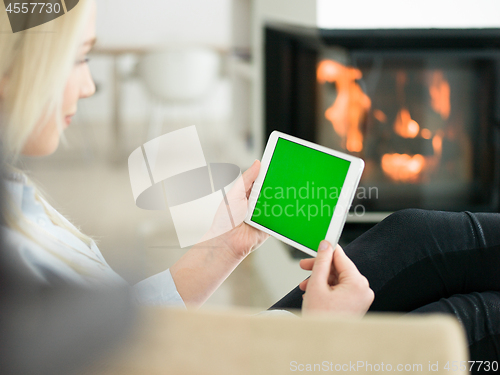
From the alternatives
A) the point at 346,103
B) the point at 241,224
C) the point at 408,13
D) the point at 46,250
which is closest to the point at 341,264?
the point at 241,224

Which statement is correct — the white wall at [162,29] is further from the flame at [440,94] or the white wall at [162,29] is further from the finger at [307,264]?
the finger at [307,264]

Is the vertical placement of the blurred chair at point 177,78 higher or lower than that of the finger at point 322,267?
higher

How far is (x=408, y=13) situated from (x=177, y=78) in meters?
0.79

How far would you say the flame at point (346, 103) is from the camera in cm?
132

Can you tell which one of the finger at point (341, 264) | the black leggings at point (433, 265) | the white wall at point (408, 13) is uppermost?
the white wall at point (408, 13)

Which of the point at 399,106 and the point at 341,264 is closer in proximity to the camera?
the point at 341,264

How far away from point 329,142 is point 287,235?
813mm

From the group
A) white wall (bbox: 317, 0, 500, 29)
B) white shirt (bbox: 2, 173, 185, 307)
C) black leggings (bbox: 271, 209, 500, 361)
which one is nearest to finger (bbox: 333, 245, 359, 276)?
black leggings (bbox: 271, 209, 500, 361)

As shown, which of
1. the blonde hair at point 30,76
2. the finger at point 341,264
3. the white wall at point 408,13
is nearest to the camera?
the blonde hair at point 30,76

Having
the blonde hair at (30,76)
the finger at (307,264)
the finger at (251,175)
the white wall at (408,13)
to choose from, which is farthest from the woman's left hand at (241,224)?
the white wall at (408,13)

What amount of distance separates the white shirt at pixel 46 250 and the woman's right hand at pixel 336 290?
19 cm

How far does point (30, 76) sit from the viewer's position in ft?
1.30

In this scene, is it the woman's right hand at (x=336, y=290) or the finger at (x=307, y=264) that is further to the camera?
the finger at (x=307, y=264)

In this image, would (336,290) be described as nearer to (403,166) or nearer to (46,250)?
(46,250)
